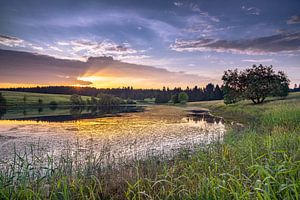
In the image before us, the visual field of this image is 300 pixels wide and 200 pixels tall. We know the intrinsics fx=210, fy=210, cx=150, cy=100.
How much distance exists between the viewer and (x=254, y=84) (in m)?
40.7

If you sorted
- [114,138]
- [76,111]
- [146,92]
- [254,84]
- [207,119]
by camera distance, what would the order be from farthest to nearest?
[146,92] < [76,111] < [254,84] < [207,119] < [114,138]

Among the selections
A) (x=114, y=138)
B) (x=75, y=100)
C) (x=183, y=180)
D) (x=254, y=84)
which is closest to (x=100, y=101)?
(x=75, y=100)

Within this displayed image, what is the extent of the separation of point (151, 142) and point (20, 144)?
8918 mm

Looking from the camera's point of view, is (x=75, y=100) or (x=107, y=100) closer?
(x=75, y=100)

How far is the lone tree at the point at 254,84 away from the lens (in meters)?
40.5

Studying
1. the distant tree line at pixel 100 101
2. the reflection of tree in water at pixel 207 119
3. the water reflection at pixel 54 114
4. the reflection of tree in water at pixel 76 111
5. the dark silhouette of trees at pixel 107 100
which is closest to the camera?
the reflection of tree in water at pixel 207 119

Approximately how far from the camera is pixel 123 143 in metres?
14.4

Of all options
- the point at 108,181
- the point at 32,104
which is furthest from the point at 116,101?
the point at 108,181

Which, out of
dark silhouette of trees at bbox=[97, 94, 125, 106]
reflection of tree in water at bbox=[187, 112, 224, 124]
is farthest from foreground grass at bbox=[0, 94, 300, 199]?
dark silhouette of trees at bbox=[97, 94, 125, 106]

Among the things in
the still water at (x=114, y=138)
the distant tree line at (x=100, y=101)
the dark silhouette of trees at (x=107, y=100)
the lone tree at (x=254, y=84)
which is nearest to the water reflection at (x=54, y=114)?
the still water at (x=114, y=138)

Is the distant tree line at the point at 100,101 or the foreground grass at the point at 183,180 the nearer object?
the foreground grass at the point at 183,180

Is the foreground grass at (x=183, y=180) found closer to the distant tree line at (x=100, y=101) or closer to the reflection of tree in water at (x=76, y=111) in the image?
the reflection of tree in water at (x=76, y=111)

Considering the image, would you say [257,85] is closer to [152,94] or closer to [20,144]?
[20,144]

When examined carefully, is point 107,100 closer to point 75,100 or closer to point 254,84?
point 75,100
